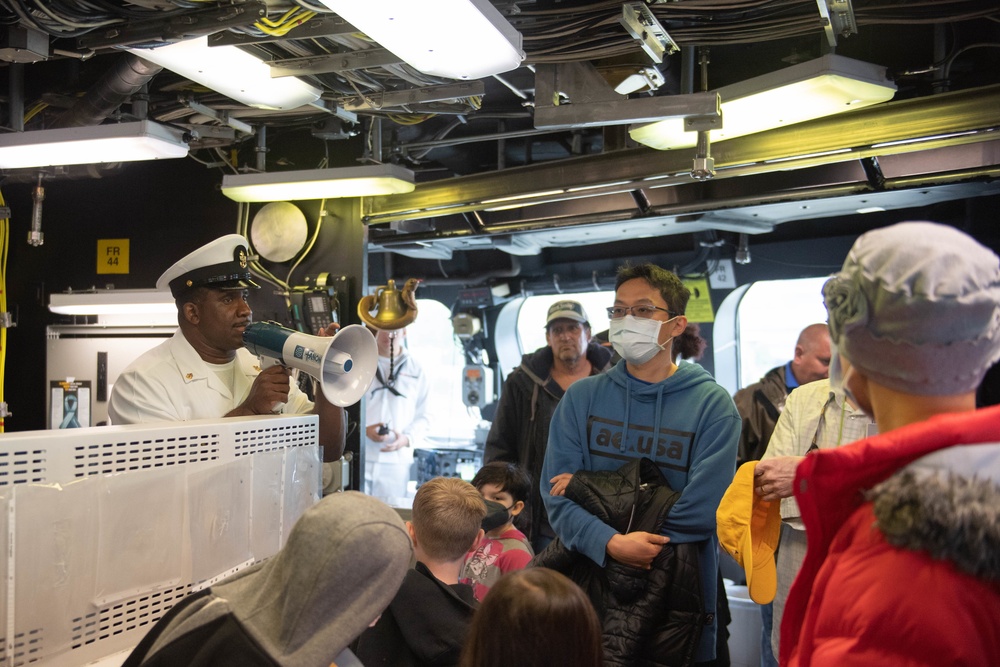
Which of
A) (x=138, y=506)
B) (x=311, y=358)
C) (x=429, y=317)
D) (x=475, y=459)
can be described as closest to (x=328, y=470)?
(x=311, y=358)

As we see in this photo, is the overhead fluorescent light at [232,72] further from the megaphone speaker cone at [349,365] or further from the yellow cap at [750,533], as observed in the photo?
the yellow cap at [750,533]

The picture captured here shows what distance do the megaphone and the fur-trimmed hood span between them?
85.2 inches

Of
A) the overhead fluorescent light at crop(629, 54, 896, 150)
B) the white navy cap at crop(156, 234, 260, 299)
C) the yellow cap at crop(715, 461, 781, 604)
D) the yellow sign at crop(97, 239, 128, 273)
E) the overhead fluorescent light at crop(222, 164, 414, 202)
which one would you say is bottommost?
the yellow cap at crop(715, 461, 781, 604)

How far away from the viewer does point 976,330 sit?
3.97ft

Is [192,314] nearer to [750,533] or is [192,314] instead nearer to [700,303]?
[750,533]

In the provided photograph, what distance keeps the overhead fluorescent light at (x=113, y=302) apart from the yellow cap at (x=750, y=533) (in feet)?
13.0

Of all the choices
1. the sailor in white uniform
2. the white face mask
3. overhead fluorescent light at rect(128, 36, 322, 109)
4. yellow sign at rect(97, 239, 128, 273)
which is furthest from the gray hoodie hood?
the sailor in white uniform

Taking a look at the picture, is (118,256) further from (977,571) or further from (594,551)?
(977,571)

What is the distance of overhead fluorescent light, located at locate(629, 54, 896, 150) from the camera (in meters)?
3.06

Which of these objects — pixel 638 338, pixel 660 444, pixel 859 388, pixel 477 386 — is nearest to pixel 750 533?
pixel 660 444

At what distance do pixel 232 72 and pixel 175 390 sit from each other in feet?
4.29

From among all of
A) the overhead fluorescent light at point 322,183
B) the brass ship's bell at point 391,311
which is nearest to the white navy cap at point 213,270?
the overhead fluorescent light at point 322,183

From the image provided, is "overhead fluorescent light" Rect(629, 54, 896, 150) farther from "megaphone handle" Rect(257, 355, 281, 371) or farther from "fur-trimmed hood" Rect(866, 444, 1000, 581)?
"fur-trimmed hood" Rect(866, 444, 1000, 581)

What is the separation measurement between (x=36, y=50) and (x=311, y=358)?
68.7 inches
